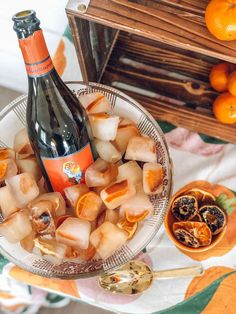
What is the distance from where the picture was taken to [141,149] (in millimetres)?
686

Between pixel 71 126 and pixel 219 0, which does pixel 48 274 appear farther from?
pixel 219 0

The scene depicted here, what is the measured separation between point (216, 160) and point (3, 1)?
515 millimetres

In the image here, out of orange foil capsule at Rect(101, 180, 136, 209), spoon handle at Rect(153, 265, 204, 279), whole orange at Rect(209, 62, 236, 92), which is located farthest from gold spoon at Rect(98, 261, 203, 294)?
whole orange at Rect(209, 62, 236, 92)

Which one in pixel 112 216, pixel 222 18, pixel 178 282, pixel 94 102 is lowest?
pixel 178 282

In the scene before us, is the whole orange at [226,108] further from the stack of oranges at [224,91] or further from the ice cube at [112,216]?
the ice cube at [112,216]

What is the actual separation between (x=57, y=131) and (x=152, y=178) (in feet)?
0.47

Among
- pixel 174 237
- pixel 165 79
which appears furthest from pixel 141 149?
pixel 165 79

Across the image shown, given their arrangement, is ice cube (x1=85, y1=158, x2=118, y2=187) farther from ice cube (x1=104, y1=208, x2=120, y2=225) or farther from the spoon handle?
the spoon handle

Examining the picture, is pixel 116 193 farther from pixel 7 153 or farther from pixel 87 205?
pixel 7 153

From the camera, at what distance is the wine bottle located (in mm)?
661

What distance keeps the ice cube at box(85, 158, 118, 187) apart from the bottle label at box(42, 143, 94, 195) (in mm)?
13

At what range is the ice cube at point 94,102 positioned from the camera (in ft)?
2.35

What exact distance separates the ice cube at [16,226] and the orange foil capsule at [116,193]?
103 mm

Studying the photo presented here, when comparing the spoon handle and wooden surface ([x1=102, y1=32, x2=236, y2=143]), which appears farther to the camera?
wooden surface ([x1=102, y1=32, x2=236, y2=143])
